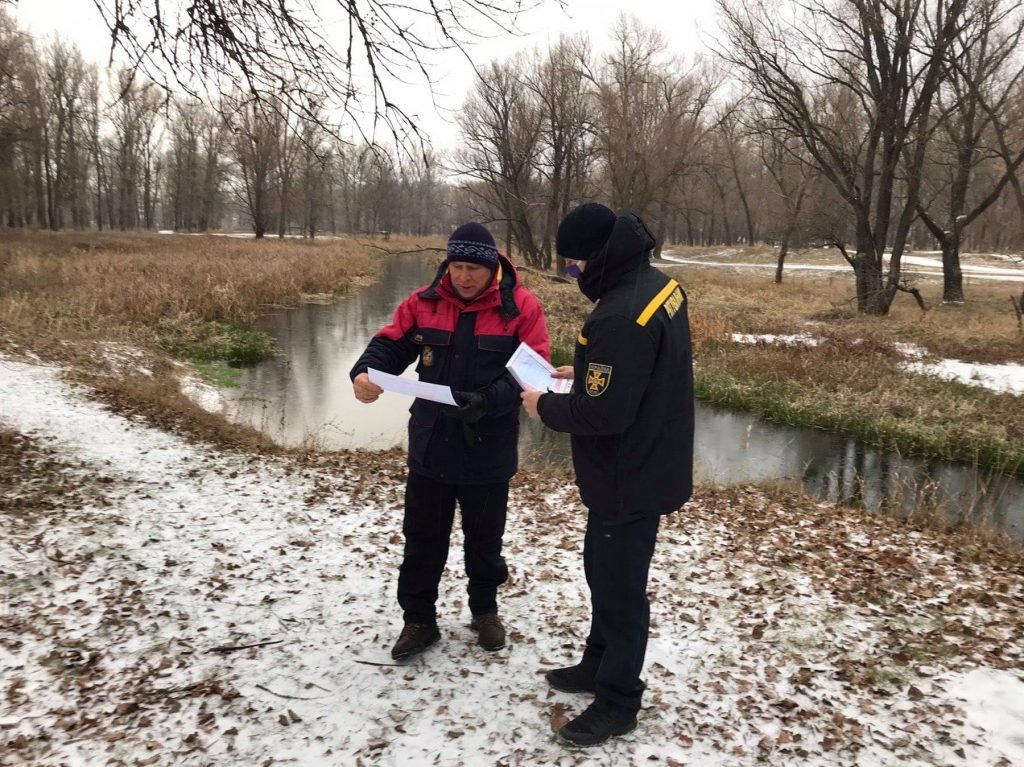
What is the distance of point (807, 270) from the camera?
3362cm

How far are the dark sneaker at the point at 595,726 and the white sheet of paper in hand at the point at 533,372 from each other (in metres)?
1.30

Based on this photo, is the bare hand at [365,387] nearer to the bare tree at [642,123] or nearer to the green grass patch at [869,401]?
the green grass patch at [869,401]

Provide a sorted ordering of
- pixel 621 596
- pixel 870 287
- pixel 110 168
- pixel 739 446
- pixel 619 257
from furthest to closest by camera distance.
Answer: pixel 110 168 < pixel 870 287 < pixel 739 446 < pixel 621 596 < pixel 619 257

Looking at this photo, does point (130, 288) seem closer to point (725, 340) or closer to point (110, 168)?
point (725, 340)

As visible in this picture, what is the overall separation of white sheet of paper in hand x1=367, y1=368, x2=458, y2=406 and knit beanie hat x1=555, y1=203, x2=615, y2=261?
0.77m

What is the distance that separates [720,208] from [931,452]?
58.0 meters

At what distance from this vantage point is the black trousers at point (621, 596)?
2.45 meters

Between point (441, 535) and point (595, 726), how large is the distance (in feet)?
3.45

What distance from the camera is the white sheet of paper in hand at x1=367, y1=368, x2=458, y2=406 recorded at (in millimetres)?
2691

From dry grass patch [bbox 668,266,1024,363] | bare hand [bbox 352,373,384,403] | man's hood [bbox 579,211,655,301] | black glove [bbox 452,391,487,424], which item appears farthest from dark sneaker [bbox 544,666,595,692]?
dry grass patch [bbox 668,266,1024,363]

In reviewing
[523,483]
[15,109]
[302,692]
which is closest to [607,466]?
[302,692]

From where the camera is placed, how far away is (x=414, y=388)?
2.71 metres

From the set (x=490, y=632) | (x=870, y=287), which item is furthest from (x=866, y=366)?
(x=490, y=632)

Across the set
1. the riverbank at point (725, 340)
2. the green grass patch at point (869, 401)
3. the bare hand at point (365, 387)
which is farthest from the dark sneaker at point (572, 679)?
the green grass patch at point (869, 401)
